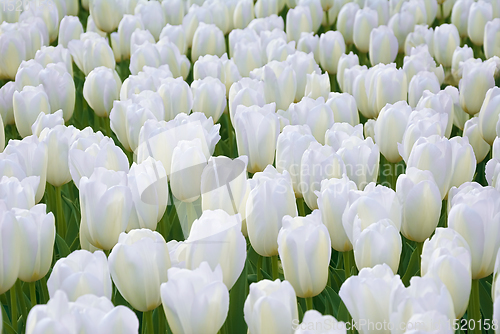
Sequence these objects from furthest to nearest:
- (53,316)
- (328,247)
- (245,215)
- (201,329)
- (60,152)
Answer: (60,152) < (245,215) < (328,247) < (201,329) < (53,316)

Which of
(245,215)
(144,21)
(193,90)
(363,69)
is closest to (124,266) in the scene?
(245,215)

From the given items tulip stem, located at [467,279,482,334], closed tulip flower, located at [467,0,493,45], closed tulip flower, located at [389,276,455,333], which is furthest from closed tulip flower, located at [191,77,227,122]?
closed tulip flower, located at [467,0,493,45]

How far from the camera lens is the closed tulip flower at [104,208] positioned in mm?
1417

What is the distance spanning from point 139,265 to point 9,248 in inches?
11.5

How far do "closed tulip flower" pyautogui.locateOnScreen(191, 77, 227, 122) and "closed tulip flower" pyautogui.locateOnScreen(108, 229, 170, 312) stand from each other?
1135 mm

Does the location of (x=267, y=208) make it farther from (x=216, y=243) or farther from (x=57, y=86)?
(x=57, y=86)

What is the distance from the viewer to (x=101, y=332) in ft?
3.39

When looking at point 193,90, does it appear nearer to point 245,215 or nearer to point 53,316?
point 245,215

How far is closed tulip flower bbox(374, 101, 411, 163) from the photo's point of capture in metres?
1.90

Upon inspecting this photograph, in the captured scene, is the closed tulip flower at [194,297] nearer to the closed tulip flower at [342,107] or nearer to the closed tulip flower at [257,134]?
the closed tulip flower at [257,134]

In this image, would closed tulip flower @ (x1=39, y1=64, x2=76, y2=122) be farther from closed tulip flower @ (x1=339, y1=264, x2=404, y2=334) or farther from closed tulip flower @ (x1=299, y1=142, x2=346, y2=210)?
closed tulip flower @ (x1=339, y1=264, x2=404, y2=334)

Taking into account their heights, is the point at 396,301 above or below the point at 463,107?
above

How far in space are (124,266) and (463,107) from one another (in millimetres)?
1620

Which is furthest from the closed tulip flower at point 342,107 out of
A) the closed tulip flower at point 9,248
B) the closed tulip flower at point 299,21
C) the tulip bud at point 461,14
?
the tulip bud at point 461,14
